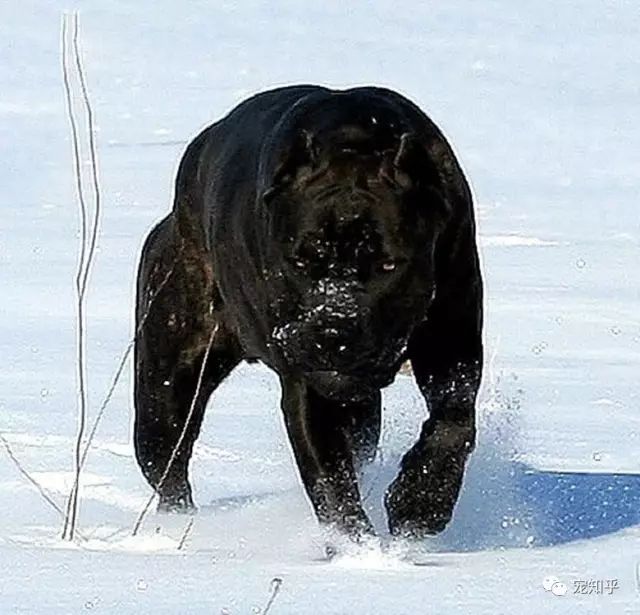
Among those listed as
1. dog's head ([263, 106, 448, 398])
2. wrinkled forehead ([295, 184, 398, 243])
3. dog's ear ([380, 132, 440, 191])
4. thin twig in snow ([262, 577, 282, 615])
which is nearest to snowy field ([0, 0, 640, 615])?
thin twig in snow ([262, 577, 282, 615])

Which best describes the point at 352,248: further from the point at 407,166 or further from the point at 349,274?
the point at 407,166

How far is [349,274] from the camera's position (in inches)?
176

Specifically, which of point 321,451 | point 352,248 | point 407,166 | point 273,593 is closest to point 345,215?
point 352,248

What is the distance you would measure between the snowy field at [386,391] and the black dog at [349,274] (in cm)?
20

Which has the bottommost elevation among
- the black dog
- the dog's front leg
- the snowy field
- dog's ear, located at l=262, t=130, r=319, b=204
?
the snowy field

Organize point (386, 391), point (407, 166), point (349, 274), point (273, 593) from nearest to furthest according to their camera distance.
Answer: point (273, 593) < point (349, 274) < point (407, 166) < point (386, 391)

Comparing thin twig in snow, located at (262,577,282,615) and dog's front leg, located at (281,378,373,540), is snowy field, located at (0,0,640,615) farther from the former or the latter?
dog's front leg, located at (281,378,373,540)

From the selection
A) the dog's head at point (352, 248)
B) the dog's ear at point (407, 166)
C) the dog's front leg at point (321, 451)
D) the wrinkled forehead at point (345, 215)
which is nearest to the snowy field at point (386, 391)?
the dog's front leg at point (321, 451)

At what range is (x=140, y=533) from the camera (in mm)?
5180

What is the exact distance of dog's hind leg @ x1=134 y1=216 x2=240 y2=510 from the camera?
5.81m

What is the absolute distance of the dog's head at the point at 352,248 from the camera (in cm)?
448

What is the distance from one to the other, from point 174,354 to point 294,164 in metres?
1.35

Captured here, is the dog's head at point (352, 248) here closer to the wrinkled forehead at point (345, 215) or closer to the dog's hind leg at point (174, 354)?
the wrinkled forehead at point (345, 215)

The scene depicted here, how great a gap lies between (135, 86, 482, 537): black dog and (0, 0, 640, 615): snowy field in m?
0.20
